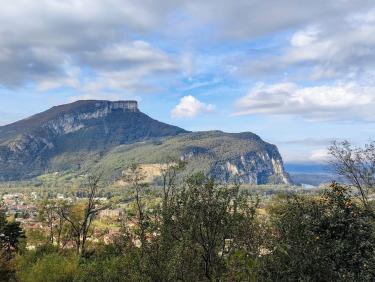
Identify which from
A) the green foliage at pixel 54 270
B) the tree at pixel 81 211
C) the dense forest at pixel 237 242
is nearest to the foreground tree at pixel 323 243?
the dense forest at pixel 237 242

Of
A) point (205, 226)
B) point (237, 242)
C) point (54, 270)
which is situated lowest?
point (54, 270)

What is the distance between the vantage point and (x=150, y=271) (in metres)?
27.2

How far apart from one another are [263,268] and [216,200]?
525 centimetres

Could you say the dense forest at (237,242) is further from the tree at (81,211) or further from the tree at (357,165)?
the tree at (81,211)

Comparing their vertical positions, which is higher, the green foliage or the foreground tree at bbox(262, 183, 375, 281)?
the foreground tree at bbox(262, 183, 375, 281)

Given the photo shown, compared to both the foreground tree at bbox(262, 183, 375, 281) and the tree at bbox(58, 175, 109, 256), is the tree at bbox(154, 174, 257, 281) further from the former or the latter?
the tree at bbox(58, 175, 109, 256)

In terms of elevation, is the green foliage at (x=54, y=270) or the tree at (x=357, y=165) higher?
the tree at (x=357, y=165)

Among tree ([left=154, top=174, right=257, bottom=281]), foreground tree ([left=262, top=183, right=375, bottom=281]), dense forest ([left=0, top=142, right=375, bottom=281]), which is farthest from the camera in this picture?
tree ([left=154, top=174, right=257, bottom=281])

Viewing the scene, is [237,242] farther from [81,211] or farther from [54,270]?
[81,211]

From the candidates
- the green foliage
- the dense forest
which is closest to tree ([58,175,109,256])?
the green foliage

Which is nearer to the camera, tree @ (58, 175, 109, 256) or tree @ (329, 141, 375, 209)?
tree @ (329, 141, 375, 209)

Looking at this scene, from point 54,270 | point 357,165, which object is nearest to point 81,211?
point 54,270

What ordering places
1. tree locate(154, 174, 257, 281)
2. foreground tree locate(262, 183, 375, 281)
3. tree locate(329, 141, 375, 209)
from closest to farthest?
foreground tree locate(262, 183, 375, 281)
tree locate(154, 174, 257, 281)
tree locate(329, 141, 375, 209)

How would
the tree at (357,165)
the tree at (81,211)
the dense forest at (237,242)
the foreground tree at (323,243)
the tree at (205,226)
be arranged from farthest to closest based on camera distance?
1. the tree at (81,211)
2. the tree at (357,165)
3. the tree at (205,226)
4. the dense forest at (237,242)
5. the foreground tree at (323,243)
